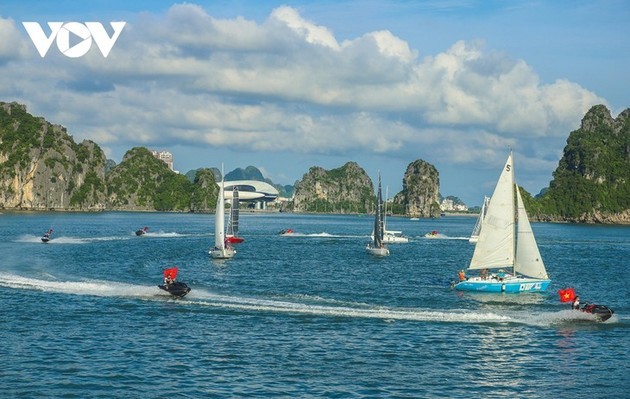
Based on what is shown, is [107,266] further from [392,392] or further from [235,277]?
[392,392]

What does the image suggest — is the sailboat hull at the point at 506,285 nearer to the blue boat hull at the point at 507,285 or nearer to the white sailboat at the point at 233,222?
the blue boat hull at the point at 507,285

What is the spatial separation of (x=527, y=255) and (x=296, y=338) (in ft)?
114

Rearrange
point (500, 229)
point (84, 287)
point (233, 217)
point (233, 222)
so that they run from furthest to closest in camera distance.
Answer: point (233, 222)
point (233, 217)
point (500, 229)
point (84, 287)

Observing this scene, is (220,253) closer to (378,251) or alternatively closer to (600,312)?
(378,251)

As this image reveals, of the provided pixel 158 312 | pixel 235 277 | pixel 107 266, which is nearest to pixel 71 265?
pixel 107 266

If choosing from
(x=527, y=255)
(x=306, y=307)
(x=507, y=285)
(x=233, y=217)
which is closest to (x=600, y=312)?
(x=507, y=285)

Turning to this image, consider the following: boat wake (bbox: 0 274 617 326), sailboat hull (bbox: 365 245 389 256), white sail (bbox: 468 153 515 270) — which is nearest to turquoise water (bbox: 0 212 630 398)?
boat wake (bbox: 0 274 617 326)

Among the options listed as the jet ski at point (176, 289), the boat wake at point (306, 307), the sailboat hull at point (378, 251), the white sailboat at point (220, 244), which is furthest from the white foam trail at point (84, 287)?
the sailboat hull at point (378, 251)

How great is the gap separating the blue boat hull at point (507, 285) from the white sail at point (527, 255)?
118 centimetres

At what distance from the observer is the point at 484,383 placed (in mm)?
39469

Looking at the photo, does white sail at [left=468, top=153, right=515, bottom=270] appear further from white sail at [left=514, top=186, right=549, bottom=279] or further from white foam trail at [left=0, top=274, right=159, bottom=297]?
white foam trail at [left=0, top=274, right=159, bottom=297]

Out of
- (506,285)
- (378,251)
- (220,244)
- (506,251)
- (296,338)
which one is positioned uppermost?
(506,251)

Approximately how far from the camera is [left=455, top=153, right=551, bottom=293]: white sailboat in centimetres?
7375

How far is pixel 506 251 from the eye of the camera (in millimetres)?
75250
